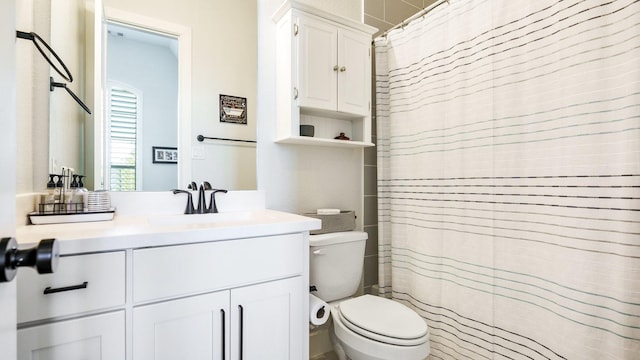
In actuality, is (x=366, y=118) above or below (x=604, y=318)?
above

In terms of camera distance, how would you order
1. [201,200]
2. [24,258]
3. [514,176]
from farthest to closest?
1. [201,200]
2. [514,176]
3. [24,258]

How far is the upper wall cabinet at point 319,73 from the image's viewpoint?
1573mm

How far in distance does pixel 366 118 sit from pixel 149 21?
1223 mm

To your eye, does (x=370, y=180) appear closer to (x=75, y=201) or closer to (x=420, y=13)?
(x=420, y=13)

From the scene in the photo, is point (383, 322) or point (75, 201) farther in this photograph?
point (383, 322)

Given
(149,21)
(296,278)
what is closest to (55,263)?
(296,278)

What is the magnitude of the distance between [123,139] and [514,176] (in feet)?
5.74

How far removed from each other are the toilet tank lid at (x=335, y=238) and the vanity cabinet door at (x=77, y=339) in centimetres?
86

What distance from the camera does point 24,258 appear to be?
0.40 meters

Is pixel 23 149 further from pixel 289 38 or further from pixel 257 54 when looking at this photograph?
pixel 289 38

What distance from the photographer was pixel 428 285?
1676mm

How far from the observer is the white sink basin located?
1.25 meters

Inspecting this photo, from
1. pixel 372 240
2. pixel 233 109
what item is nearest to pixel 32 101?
pixel 233 109

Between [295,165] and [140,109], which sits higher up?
[140,109]
